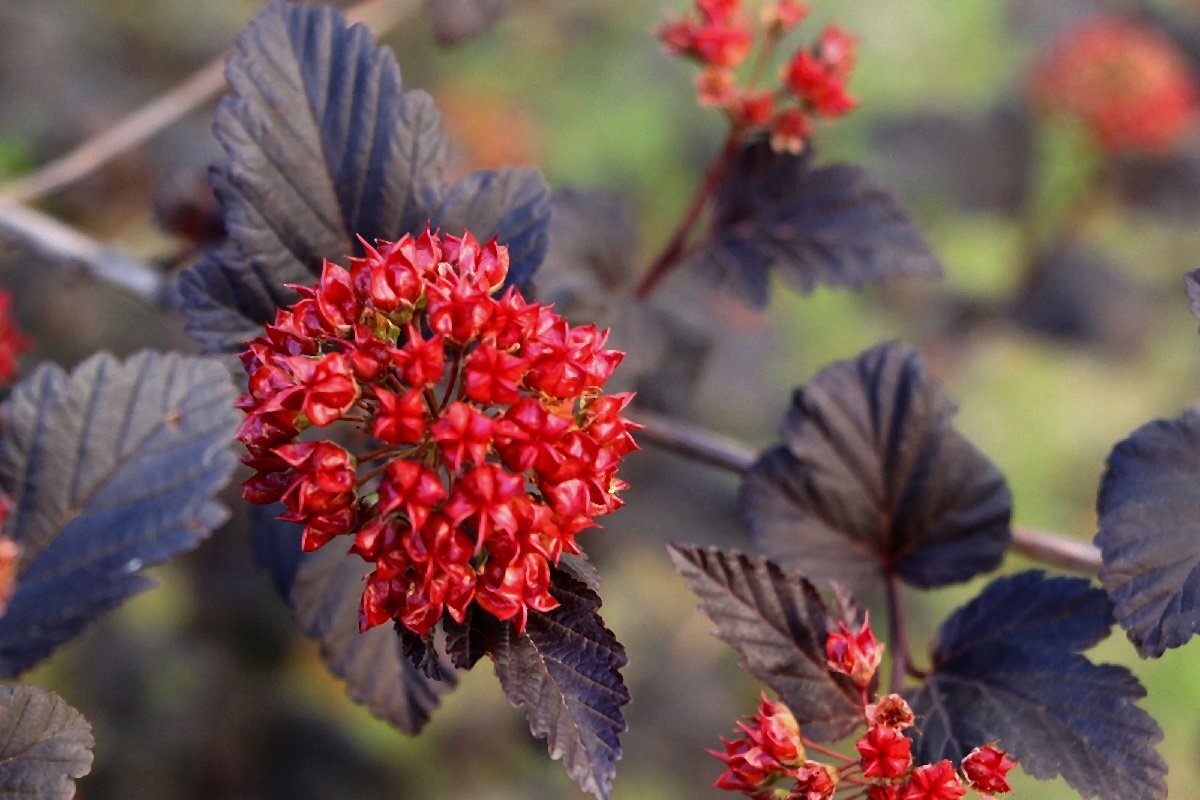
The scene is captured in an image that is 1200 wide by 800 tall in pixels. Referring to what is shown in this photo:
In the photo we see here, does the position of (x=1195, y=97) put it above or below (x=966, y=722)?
above

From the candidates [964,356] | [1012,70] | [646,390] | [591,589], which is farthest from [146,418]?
[1012,70]

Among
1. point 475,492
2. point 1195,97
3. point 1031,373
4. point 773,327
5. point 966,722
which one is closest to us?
point 475,492

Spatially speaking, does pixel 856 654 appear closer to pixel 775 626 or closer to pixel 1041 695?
pixel 775 626

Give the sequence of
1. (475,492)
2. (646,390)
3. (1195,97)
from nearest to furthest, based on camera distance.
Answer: (475,492), (646,390), (1195,97)

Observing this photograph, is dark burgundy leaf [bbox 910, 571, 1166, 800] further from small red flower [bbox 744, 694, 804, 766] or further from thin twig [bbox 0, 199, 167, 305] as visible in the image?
thin twig [bbox 0, 199, 167, 305]

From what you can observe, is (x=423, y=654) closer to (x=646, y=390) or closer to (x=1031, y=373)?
→ (x=646, y=390)

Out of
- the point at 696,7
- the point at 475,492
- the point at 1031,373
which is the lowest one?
the point at 1031,373
